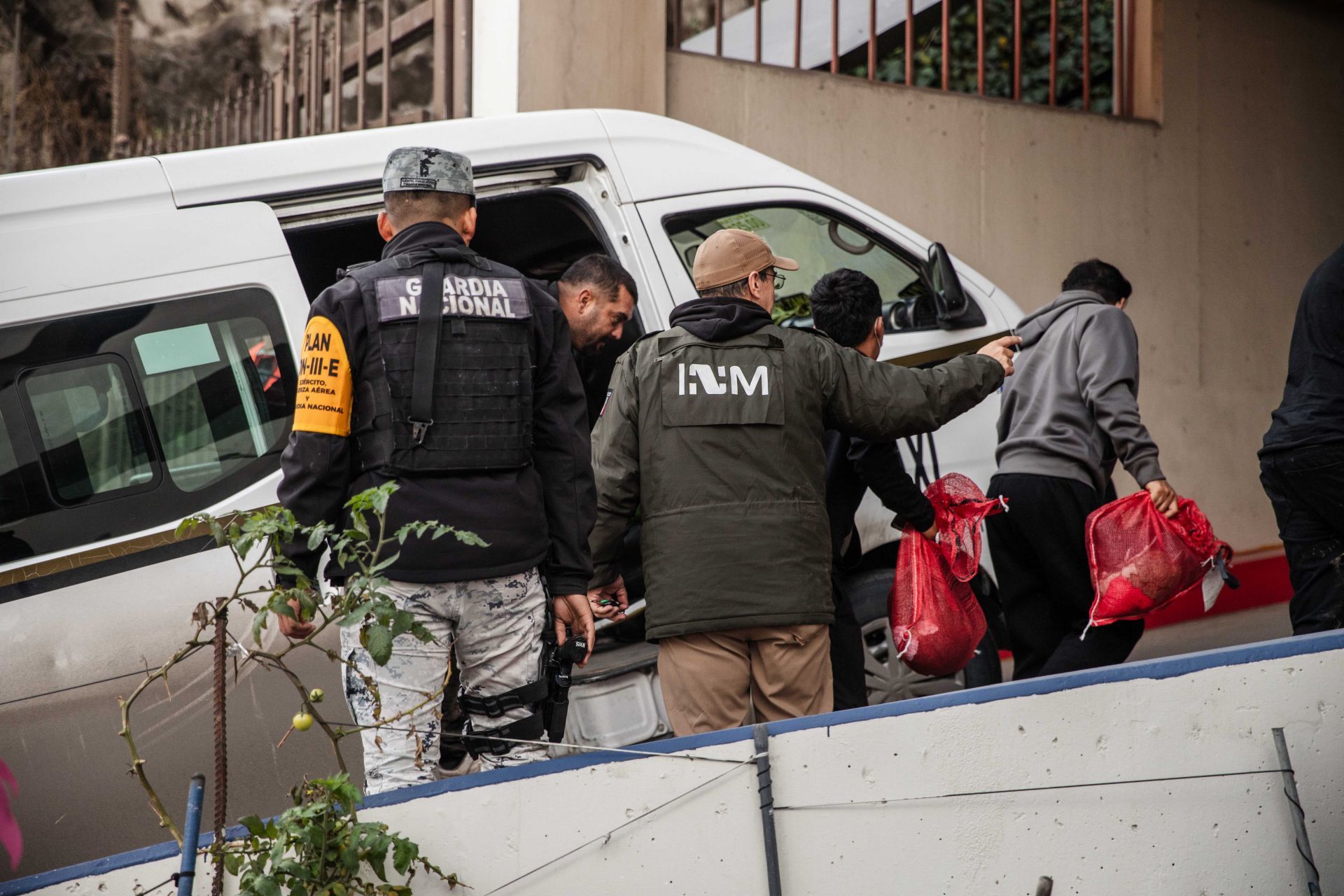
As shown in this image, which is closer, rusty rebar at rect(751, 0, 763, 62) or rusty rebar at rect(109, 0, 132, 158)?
rusty rebar at rect(751, 0, 763, 62)

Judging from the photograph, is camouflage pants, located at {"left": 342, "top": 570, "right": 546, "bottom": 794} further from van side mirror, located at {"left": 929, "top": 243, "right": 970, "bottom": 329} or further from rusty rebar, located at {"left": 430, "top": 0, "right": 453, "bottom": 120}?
rusty rebar, located at {"left": 430, "top": 0, "right": 453, "bottom": 120}

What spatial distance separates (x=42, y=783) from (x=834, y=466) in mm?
2157

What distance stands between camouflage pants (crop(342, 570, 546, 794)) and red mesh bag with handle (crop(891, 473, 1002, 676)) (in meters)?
1.24

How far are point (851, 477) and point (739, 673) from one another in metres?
0.79

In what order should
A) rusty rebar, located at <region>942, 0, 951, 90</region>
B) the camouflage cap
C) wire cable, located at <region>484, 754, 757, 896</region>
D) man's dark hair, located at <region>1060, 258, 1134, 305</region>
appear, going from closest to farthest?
wire cable, located at <region>484, 754, 757, 896</region>
the camouflage cap
man's dark hair, located at <region>1060, 258, 1134, 305</region>
rusty rebar, located at <region>942, 0, 951, 90</region>

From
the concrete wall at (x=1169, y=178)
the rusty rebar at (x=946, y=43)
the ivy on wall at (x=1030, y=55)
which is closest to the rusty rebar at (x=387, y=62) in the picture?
the concrete wall at (x=1169, y=178)

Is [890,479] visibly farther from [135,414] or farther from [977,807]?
[135,414]

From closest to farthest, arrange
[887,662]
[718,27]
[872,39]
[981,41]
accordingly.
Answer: [887,662]
[718,27]
[872,39]
[981,41]

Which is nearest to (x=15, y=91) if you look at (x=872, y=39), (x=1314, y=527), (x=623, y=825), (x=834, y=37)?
(x=834, y=37)

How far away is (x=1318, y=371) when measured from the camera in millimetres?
3611

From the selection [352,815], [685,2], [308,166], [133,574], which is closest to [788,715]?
[352,815]

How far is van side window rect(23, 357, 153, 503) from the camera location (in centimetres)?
321

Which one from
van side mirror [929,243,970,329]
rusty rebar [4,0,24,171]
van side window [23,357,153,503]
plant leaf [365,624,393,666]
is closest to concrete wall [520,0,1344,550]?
van side mirror [929,243,970,329]

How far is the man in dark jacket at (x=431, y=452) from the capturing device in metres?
2.63
